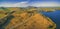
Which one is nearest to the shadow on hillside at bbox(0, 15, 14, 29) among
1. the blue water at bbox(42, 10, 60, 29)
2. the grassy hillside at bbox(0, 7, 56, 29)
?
the grassy hillside at bbox(0, 7, 56, 29)

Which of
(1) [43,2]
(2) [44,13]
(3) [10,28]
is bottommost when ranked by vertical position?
(3) [10,28]

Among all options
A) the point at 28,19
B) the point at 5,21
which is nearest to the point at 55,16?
the point at 28,19

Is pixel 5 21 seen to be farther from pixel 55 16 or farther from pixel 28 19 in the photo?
pixel 55 16

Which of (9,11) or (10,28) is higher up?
(9,11)

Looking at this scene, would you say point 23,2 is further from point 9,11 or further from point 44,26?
point 44,26

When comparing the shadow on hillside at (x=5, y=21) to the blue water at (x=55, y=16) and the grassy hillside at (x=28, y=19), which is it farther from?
the blue water at (x=55, y=16)

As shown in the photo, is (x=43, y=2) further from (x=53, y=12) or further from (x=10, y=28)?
(x=10, y=28)

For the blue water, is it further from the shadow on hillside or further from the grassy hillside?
the shadow on hillside

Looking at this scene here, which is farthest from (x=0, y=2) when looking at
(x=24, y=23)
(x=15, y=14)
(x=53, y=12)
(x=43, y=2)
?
(x=53, y=12)

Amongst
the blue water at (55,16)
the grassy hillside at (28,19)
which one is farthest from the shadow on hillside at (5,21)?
the blue water at (55,16)

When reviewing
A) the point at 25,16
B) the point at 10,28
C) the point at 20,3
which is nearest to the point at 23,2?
the point at 20,3
